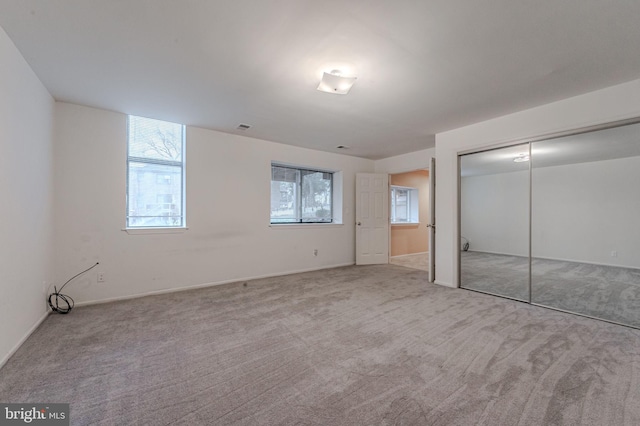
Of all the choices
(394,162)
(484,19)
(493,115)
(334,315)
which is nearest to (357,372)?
(334,315)

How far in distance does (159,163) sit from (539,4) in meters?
4.47

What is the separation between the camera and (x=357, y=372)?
1899mm

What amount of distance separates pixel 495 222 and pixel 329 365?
188 inches

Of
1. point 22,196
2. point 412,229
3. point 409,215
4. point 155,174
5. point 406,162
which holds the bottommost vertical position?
point 412,229

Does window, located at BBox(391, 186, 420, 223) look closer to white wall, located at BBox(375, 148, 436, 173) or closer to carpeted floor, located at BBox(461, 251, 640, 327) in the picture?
white wall, located at BBox(375, 148, 436, 173)

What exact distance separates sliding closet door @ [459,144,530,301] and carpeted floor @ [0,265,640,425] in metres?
1.30

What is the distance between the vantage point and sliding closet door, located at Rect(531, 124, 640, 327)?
339 centimetres

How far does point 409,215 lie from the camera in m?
7.66

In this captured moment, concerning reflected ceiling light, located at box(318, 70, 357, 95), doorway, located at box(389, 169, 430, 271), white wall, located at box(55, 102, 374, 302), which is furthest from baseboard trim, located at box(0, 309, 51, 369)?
doorway, located at box(389, 169, 430, 271)

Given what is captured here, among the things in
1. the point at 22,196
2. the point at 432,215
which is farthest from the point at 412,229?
the point at 22,196

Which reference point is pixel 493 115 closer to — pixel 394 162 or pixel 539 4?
pixel 539 4

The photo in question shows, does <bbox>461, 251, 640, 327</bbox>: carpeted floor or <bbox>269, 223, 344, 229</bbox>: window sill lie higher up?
<bbox>269, 223, 344, 229</bbox>: window sill

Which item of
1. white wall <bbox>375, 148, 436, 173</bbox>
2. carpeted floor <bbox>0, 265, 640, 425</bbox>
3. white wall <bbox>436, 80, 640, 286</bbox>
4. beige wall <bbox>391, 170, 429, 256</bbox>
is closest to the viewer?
carpeted floor <bbox>0, 265, 640, 425</bbox>

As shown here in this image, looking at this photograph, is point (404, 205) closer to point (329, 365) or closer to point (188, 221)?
point (188, 221)
